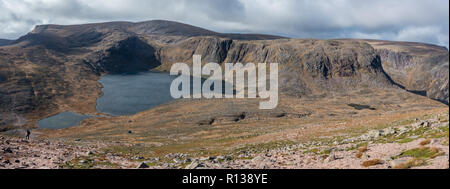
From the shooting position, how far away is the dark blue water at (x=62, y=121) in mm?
88819

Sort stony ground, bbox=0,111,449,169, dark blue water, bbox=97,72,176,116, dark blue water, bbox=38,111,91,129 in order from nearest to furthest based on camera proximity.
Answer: stony ground, bbox=0,111,449,169, dark blue water, bbox=38,111,91,129, dark blue water, bbox=97,72,176,116

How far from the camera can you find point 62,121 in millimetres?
94625

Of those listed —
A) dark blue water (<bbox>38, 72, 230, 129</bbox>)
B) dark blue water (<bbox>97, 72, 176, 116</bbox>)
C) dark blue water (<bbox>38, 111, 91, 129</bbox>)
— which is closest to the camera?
dark blue water (<bbox>38, 111, 91, 129</bbox>)

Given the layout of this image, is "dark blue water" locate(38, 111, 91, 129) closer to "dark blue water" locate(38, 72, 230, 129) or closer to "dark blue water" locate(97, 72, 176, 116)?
"dark blue water" locate(38, 72, 230, 129)

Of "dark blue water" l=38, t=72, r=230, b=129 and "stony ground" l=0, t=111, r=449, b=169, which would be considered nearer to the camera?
"stony ground" l=0, t=111, r=449, b=169

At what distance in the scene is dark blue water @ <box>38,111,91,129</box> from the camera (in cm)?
8882

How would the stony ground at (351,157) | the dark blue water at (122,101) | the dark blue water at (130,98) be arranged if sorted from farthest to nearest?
the dark blue water at (130,98) < the dark blue water at (122,101) < the stony ground at (351,157)

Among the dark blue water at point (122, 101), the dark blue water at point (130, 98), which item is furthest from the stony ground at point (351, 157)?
the dark blue water at point (130, 98)

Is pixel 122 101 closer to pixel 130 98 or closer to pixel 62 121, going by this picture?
pixel 130 98

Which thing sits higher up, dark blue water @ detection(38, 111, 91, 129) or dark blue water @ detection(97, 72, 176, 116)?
dark blue water @ detection(97, 72, 176, 116)

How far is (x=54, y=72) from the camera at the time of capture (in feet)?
549

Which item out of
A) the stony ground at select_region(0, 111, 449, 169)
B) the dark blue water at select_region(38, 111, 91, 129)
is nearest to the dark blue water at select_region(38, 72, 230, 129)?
the dark blue water at select_region(38, 111, 91, 129)

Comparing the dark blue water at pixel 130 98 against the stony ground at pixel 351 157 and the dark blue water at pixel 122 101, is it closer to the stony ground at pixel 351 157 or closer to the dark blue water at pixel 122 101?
the dark blue water at pixel 122 101
